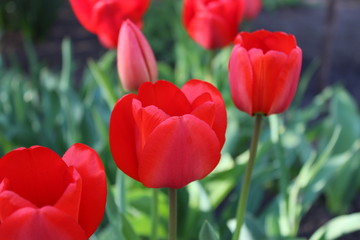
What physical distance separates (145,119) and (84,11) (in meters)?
0.53

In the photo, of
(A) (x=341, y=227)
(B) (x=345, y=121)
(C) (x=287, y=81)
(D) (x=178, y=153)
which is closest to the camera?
(D) (x=178, y=153)

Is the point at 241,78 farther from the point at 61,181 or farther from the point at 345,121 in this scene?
the point at 345,121

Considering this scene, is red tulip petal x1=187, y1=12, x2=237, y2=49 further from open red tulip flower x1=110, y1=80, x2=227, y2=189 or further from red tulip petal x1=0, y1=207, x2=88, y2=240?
red tulip petal x1=0, y1=207, x2=88, y2=240

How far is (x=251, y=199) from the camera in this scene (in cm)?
137

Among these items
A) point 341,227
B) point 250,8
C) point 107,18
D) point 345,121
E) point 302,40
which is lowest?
point 302,40

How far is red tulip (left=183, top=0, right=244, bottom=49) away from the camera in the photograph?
1.10 metres

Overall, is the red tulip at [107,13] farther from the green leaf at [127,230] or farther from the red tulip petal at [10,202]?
the red tulip petal at [10,202]

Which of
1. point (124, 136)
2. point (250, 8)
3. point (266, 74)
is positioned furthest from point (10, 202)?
point (250, 8)

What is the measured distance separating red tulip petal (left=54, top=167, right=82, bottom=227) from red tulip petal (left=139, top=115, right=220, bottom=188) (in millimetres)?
92

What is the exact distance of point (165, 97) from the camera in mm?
559

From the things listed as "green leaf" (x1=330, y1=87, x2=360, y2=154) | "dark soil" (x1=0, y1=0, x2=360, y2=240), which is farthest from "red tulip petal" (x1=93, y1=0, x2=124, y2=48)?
"dark soil" (x1=0, y1=0, x2=360, y2=240)

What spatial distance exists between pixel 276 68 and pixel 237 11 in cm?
48

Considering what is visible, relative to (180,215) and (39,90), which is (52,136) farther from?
(180,215)

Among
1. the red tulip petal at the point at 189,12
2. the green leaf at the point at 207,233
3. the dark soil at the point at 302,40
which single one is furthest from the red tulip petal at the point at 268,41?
the dark soil at the point at 302,40
